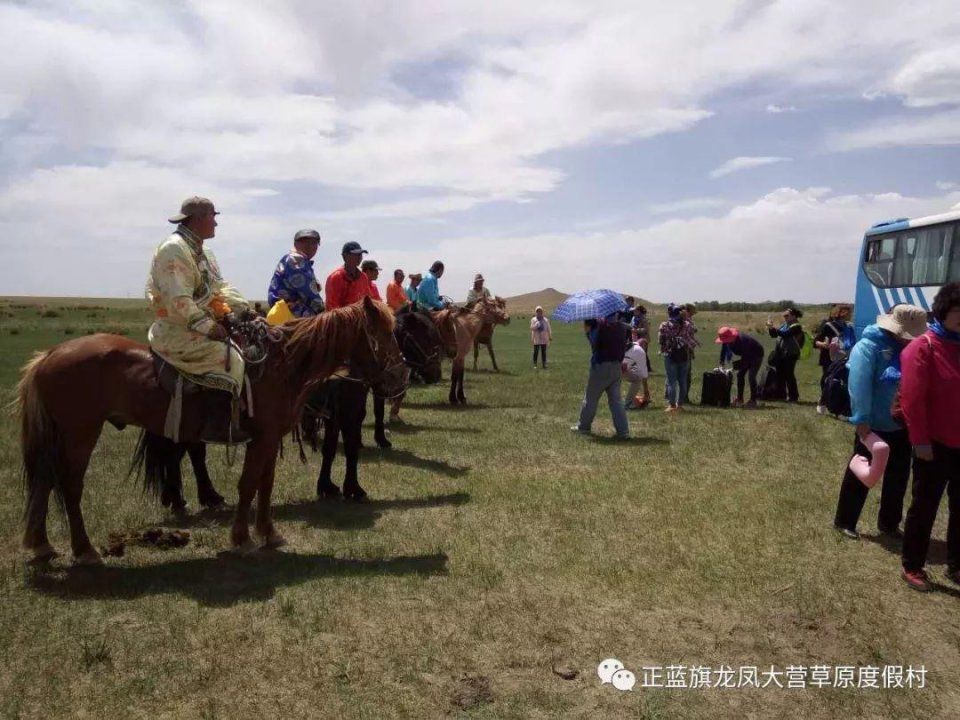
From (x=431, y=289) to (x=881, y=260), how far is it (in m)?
10.0

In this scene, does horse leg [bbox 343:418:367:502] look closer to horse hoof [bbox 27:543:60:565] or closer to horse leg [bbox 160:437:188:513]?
horse leg [bbox 160:437:188:513]

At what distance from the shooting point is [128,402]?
5414mm

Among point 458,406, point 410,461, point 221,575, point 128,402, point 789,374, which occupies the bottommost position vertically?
point 221,575

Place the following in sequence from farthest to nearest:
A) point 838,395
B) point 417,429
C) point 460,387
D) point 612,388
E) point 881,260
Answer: point 881,260, point 460,387, point 417,429, point 612,388, point 838,395

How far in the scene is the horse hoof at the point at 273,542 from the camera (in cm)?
584

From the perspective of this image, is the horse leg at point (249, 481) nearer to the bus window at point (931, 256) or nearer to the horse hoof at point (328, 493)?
the horse hoof at point (328, 493)

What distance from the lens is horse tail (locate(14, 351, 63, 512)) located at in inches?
207

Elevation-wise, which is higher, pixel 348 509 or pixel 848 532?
pixel 848 532

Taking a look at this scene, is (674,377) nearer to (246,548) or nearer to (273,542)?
(273,542)

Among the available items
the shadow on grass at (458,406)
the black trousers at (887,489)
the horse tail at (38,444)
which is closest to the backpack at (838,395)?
the black trousers at (887,489)

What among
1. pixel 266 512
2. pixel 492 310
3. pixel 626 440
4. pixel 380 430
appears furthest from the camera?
pixel 492 310

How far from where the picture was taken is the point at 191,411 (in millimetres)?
5477

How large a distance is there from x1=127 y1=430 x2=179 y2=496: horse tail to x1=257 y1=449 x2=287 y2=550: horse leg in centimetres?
133

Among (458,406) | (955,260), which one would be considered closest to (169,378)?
(458,406)
